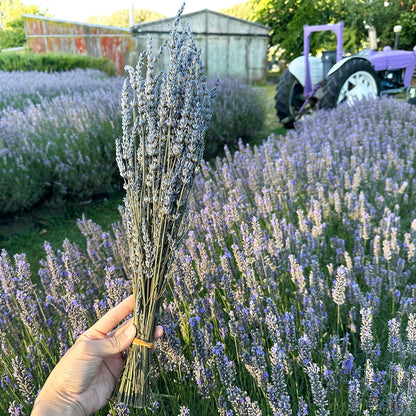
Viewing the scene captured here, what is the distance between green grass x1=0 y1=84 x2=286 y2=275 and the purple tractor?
4.05 metres

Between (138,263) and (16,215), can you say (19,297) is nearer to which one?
(138,263)

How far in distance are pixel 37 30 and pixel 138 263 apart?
21.4m

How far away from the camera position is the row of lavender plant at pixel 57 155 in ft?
14.5

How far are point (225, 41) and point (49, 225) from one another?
532 inches

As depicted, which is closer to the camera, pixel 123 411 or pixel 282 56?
pixel 123 411

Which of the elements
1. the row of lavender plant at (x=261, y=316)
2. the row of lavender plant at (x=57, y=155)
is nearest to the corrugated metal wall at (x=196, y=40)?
the row of lavender plant at (x=57, y=155)

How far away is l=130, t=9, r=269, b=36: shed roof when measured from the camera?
47.4 ft

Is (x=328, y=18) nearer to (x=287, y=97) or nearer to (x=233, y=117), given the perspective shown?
(x=287, y=97)

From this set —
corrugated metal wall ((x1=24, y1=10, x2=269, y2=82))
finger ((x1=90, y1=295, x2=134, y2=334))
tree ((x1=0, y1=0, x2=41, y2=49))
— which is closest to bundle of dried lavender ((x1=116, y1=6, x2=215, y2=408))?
finger ((x1=90, y1=295, x2=134, y2=334))

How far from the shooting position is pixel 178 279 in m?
1.98

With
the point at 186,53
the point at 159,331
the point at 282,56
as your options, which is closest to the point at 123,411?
the point at 159,331

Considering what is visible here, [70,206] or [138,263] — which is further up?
[138,263]

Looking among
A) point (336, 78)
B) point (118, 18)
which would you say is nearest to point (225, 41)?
point (336, 78)

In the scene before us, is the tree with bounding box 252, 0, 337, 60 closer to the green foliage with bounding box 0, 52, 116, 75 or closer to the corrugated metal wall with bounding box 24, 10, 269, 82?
the corrugated metal wall with bounding box 24, 10, 269, 82
